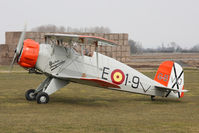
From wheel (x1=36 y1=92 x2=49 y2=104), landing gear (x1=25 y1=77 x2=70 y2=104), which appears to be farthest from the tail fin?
wheel (x1=36 y1=92 x2=49 y2=104)

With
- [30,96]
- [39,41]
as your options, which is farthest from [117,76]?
[39,41]

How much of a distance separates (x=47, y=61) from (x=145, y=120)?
4.66 m

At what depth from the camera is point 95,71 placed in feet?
39.8

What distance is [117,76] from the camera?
1241 centimetres

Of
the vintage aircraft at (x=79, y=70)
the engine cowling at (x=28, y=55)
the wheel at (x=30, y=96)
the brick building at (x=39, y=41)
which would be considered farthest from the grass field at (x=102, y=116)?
the brick building at (x=39, y=41)

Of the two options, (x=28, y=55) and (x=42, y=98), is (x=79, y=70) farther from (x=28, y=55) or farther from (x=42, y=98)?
(x=28, y=55)

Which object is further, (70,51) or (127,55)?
(127,55)

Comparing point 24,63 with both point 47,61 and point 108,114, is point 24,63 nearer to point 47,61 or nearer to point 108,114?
point 47,61

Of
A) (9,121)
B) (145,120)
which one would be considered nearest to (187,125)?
(145,120)

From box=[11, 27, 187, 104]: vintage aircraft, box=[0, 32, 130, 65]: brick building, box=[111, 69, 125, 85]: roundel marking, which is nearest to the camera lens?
box=[11, 27, 187, 104]: vintage aircraft

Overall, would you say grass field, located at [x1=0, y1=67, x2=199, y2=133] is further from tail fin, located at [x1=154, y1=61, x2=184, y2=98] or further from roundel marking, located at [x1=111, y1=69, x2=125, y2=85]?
roundel marking, located at [x1=111, y1=69, x2=125, y2=85]

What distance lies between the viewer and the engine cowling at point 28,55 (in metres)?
11.2

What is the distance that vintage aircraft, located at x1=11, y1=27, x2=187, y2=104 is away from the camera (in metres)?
11.3

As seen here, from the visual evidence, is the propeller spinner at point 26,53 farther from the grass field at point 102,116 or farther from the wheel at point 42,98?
the grass field at point 102,116
